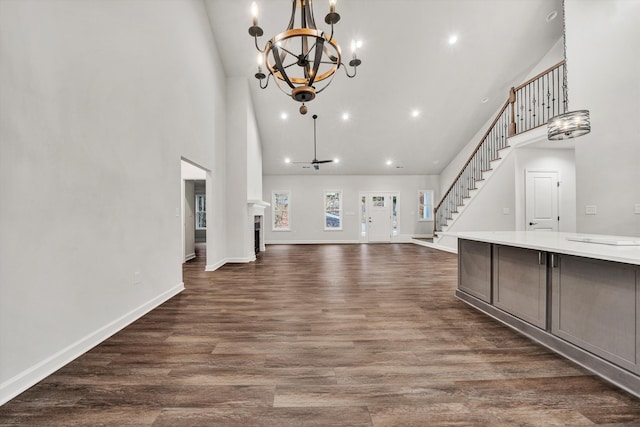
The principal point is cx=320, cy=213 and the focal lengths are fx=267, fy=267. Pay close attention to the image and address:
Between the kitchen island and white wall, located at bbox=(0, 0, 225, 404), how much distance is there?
382 centimetres

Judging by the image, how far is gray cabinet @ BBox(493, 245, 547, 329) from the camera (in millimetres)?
2328

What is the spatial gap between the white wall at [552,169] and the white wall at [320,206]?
502 centimetres

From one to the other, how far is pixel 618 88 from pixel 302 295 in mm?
5085

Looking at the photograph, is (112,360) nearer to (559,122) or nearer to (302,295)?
(302,295)

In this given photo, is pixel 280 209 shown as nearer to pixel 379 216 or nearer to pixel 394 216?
pixel 379 216

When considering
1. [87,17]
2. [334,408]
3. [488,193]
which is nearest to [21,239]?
[87,17]

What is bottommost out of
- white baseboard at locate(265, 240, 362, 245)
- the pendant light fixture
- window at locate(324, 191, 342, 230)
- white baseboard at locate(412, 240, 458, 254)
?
white baseboard at locate(265, 240, 362, 245)

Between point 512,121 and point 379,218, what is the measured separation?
5672 mm

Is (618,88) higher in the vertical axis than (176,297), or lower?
higher

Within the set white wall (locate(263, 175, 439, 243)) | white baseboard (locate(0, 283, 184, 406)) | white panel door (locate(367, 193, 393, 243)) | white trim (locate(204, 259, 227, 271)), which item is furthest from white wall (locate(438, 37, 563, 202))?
white baseboard (locate(0, 283, 184, 406))

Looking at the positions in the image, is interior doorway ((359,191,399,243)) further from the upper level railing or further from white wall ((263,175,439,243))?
the upper level railing

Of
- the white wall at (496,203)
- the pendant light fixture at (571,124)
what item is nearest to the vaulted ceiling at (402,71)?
the white wall at (496,203)

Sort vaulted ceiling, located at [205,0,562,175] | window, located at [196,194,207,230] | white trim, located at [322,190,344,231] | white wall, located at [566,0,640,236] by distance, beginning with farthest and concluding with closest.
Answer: window, located at [196,194,207,230], white trim, located at [322,190,344,231], vaulted ceiling, located at [205,0,562,175], white wall, located at [566,0,640,236]

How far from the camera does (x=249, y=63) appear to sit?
5906mm
